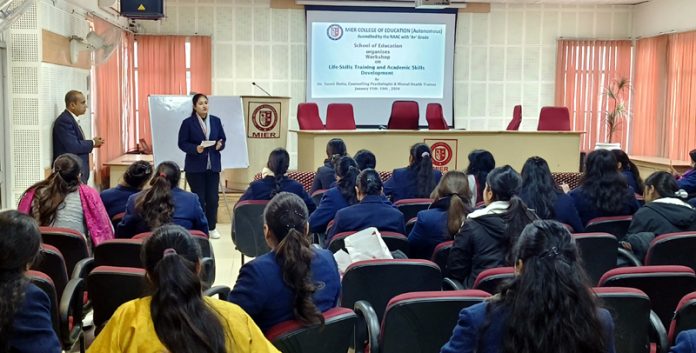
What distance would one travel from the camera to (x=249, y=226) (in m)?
5.29

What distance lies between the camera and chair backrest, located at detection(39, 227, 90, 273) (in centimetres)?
359

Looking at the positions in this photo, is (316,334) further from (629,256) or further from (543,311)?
(629,256)

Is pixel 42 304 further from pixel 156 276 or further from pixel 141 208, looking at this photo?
pixel 141 208

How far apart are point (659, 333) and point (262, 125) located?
6925mm

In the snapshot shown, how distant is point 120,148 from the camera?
1156 centimetres

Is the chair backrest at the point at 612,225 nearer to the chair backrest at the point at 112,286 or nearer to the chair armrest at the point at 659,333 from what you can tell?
the chair armrest at the point at 659,333

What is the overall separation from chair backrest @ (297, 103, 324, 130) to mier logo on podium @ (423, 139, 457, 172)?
1.69 metres

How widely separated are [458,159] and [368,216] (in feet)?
17.4

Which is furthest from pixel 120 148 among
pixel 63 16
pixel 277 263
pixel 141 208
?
pixel 277 263

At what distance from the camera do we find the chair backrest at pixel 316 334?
2.32 m

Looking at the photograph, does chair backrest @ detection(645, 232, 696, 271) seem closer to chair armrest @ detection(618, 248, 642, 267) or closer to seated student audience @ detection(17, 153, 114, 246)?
chair armrest @ detection(618, 248, 642, 267)

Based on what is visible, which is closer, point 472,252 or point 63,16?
point 472,252

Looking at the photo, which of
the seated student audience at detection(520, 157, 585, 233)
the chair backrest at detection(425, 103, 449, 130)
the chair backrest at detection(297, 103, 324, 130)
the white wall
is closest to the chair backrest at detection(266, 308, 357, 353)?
the seated student audience at detection(520, 157, 585, 233)

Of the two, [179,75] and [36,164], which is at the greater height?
[179,75]
